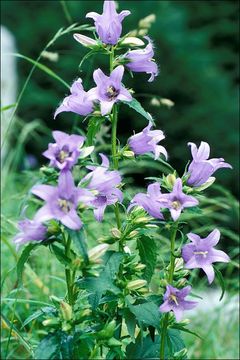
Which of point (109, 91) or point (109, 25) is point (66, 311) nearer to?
point (109, 91)

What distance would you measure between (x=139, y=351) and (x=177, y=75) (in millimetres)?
4840

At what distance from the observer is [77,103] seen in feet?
5.85

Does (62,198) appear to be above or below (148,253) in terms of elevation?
above

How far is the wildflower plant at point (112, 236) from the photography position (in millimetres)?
1583

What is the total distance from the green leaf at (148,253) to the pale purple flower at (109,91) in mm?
271

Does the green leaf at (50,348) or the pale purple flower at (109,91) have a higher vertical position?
the pale purple flower at (109,91)

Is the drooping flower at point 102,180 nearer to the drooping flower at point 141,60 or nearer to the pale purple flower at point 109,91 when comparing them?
the pale purple flower at point 109,91

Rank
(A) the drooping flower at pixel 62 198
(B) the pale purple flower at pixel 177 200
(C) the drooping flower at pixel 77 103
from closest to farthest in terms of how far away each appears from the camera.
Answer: (A) the drooping flower at pixel 62 198 → (B) the pale purple flower at pixel 177 200 → (C) the drooping flower at pixel 77 103

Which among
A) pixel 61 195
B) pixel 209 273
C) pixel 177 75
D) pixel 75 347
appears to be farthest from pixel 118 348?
pixel 177 75

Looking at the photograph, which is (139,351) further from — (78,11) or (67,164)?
(78,11)

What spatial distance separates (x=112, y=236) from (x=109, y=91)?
28 centimetres

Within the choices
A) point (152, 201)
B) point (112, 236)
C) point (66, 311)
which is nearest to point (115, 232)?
point (112, 236)

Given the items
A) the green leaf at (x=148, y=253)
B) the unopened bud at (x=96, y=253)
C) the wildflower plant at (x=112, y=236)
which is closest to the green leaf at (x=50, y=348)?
the wildflower plant at (x=112, y=236)

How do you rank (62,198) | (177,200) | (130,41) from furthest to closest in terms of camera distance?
(130,41), (177,200), (62,198)
